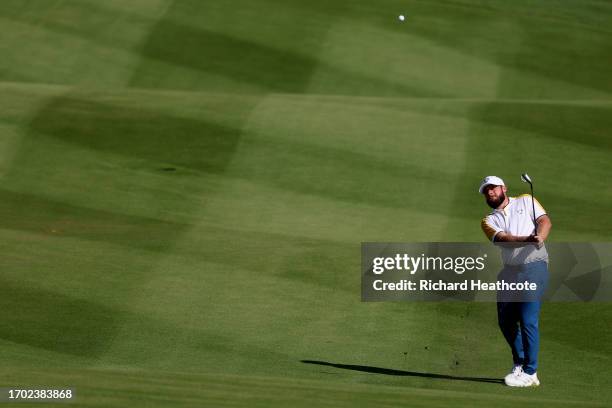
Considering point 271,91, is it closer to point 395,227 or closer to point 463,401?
point 395,227

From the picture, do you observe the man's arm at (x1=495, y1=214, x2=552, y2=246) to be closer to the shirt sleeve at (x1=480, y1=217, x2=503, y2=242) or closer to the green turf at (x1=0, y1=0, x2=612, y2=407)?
the shirt sleeve at (x1=480, y1=217, x2=503, y2=242)

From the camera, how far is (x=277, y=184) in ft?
69.3

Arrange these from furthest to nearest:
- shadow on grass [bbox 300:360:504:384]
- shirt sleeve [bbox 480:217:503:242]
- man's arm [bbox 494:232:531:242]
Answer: shadow on grass [bbox 300:360:504:384]
shirt sleeve [bbox 480:217:503:242]
man's arm [bbox 494:232:531:242]

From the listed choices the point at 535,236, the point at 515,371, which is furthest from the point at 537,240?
the point at 515,371

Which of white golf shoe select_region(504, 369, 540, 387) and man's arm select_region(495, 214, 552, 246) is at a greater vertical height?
man's arm select_region(495, 214, 552, 246)

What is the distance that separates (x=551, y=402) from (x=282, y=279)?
19.1 feet

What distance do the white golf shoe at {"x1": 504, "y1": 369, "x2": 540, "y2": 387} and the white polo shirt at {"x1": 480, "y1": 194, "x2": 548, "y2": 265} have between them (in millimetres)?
1230

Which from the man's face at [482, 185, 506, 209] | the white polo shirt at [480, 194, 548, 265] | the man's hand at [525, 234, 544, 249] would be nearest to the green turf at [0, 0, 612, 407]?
the white polo shirt at [480, 194, 548, 265]

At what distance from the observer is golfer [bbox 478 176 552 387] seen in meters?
12.9

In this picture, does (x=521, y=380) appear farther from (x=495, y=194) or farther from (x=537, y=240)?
(x=495, y=194)

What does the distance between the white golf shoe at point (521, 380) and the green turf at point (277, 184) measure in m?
0.19

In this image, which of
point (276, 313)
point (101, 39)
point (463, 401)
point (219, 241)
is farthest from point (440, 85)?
point (463, 401)

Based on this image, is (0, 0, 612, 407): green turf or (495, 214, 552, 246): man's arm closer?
(495, 214, 552, 246): man's arm

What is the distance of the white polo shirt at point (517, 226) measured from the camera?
12906mm
